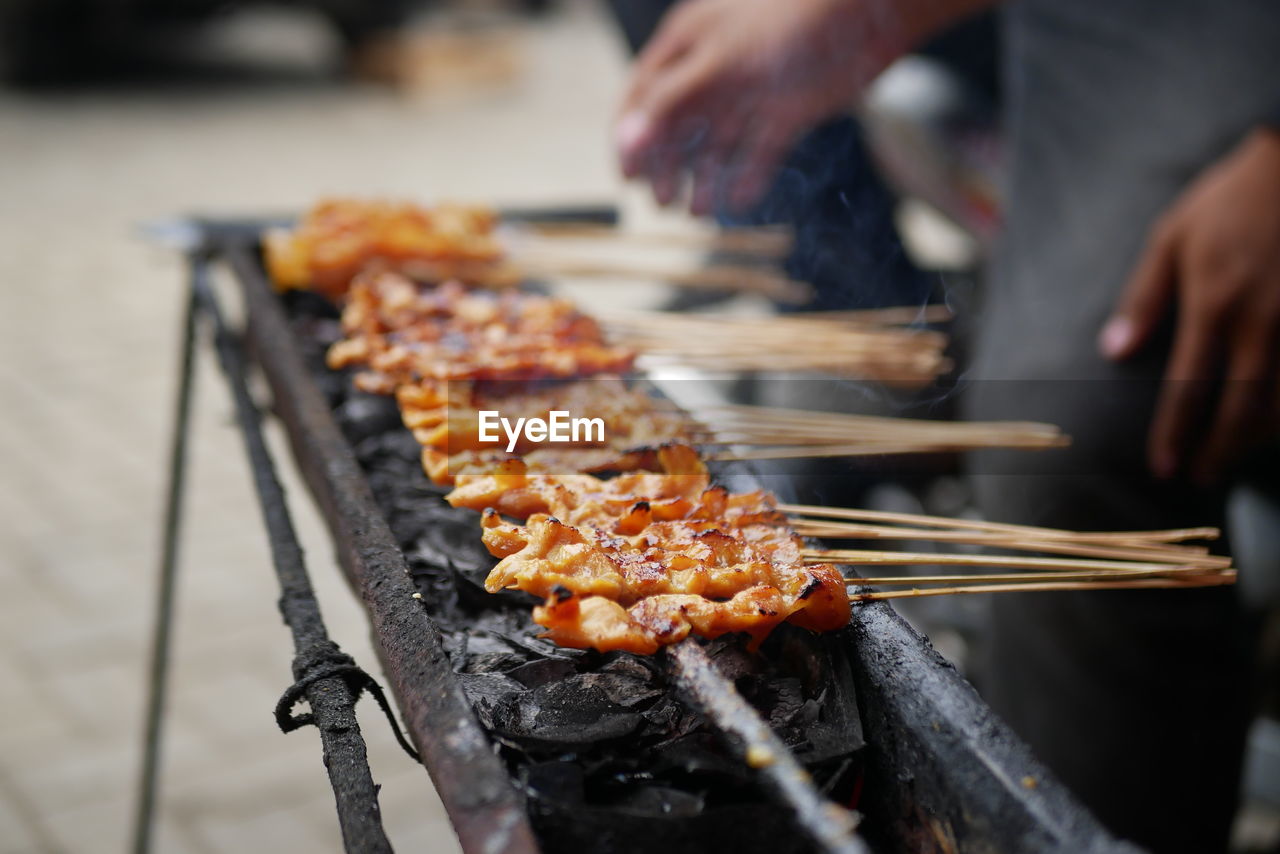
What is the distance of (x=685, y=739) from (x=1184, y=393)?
1.84 meters

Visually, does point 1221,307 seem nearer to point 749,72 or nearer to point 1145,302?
point 1145,302

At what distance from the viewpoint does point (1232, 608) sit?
2725mm

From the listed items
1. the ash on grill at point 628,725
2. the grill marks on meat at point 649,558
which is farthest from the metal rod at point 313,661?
the grill marks on meat at point 649,558

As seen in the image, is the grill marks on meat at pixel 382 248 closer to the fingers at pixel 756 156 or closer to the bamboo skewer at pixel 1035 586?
the fingers at pixel 756 156

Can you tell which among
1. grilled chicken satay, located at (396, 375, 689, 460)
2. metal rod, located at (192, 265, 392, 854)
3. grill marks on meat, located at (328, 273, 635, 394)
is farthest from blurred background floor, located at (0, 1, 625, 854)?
grill marks on meat, located at (328, 273, 635, 394)

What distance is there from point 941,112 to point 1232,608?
277 cm

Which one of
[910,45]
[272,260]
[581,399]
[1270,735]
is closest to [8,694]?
[272,260]

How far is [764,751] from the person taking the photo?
1.18 meters

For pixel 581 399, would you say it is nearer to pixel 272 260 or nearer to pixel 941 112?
pixel 272 260

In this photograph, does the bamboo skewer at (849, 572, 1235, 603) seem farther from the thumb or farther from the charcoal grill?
the thumb

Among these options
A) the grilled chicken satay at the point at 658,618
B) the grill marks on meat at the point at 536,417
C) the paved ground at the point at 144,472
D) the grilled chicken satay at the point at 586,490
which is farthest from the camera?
the paved ground at the point at 144,472

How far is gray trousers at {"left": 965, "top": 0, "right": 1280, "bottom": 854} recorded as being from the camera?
2748 millimetres

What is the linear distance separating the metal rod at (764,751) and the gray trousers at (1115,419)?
1.83m

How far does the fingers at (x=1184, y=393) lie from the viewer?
2582 mm
